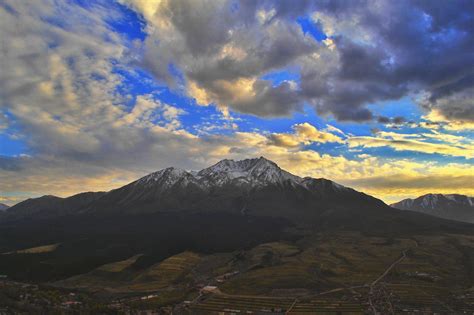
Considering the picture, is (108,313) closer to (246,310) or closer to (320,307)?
(246,310)

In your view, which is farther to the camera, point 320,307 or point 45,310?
point 320,307

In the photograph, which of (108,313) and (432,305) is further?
(432,305)

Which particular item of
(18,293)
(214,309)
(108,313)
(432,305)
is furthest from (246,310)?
(18,293)

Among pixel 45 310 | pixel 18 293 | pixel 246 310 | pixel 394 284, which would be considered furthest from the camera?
pixel 394 284

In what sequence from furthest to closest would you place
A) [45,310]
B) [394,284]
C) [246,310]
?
1. [394,284]
2. [246,310]
3. [45,310]

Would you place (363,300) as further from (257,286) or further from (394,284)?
(257,286)

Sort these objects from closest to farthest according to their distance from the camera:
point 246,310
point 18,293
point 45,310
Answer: point 45,310
point 246,310
point 18,293

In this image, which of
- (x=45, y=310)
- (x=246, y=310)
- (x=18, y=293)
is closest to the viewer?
(x=45, y=310)

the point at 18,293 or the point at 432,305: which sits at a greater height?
the point at 18,293

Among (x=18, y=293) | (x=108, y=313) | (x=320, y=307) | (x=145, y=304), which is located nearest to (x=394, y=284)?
(x=320, y=307)
